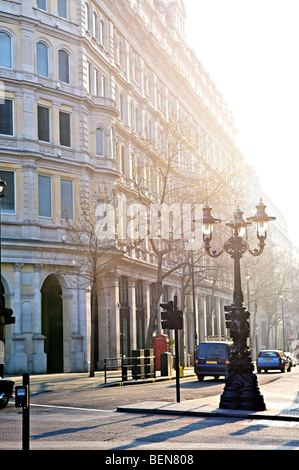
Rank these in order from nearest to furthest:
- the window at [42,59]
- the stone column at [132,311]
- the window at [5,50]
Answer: the window at [5,50] → the window at [42,59] → the stone column at [132,311]

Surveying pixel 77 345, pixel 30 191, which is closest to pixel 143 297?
pixel 77 345

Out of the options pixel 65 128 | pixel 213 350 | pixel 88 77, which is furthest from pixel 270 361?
pixel 88 77

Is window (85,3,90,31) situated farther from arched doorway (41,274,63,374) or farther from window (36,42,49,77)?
arched doorway (41,274,63,374)

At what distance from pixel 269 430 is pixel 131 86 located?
148 ft

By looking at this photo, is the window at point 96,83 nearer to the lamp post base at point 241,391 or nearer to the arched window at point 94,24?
the arched window at point 94,24

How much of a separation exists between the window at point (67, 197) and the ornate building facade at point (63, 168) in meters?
0.07

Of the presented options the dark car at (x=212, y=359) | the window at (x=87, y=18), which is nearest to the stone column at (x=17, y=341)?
the dark car at (x=212, y=359)

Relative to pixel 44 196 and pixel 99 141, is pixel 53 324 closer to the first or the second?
pixel 44 196

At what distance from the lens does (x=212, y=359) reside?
3897cm

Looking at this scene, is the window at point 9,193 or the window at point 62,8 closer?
the window at point 9,193

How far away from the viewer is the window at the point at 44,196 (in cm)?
4566

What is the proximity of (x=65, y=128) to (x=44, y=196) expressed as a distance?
473 centimetres

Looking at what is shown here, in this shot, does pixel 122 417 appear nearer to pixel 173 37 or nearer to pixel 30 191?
pixel 30 191

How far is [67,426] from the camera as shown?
56.3ft
